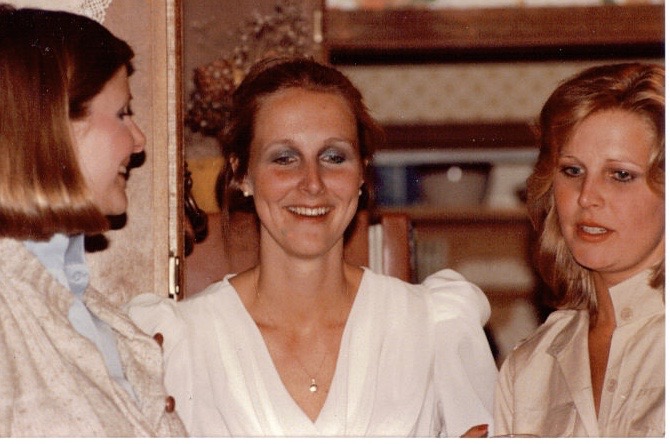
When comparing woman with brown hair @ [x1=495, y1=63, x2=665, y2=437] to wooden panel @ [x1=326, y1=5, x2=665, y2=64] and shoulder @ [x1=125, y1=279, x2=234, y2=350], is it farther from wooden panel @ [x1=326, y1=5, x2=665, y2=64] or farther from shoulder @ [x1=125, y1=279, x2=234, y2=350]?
wooden panel @ [x1=326, y1=5, x2=665, y2=64]

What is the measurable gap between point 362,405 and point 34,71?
2.86 feet

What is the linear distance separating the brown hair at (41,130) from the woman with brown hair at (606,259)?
87cm

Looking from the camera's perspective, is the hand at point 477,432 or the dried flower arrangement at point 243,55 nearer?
the hand at point 477,432

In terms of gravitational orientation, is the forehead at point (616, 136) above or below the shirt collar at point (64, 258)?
above

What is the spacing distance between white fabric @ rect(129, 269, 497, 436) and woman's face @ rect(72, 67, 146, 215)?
12.4 inches

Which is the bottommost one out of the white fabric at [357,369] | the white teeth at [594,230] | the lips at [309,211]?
the white fabric at [357,369]

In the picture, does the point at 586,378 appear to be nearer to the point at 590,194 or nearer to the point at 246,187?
the point at 590,194

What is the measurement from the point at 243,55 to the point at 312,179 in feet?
3.83

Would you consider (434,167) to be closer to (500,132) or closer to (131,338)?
(500,132)

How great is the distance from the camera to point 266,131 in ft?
7.28

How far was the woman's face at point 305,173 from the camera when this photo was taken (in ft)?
7.07

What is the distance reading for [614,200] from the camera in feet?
Answer: 6.46

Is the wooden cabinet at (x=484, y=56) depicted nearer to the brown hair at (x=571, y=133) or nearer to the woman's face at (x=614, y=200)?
the brown hair at (x=571, y=133)

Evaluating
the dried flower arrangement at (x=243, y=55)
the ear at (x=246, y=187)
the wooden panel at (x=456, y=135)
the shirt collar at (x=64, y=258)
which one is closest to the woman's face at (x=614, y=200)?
the ear at (x=246, y=187)
